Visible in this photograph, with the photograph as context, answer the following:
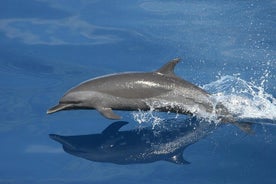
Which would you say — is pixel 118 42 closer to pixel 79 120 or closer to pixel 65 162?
pixel 79 120

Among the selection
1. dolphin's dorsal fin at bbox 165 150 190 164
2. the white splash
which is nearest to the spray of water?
the white splash

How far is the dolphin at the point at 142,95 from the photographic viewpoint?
22.4 feet

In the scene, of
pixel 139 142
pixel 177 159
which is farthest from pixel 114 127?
pixel 177 159

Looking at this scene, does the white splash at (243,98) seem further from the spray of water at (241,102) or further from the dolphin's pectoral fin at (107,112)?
the dolphin's pectoral fin at (107,112)

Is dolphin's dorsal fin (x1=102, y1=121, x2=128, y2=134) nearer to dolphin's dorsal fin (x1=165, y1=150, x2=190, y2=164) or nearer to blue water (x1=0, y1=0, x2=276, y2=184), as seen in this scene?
blue water (x1=0, y1=0, x2=276, y2=184)

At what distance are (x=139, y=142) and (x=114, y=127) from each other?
0.52 meters

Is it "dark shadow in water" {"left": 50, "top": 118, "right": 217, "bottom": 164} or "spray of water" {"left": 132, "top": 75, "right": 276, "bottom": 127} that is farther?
"spray of water" {"left": 132, "top": 75, "right": 276, "bottom": 127}

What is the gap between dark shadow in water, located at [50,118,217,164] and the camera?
646 cm

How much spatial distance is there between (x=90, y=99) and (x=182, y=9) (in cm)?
532

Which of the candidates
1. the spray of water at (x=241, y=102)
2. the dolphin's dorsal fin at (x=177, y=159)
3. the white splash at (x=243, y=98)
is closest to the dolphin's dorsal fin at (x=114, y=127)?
the spray of water at (x=241, y=102)

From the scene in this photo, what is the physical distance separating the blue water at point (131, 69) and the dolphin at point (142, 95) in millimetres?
351

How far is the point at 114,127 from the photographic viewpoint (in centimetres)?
711

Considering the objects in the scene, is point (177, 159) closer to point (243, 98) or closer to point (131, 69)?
point (243, 98)

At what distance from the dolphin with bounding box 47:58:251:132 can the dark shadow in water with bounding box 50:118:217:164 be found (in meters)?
0.24
